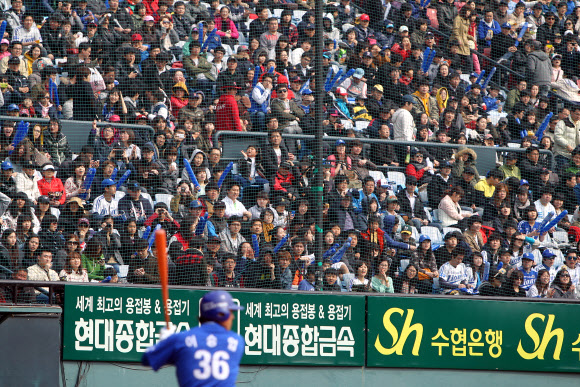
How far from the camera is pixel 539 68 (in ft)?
41.3

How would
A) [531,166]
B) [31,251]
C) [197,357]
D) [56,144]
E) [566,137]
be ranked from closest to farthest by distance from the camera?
[197,357] → [31,251] → [56,144] → [531,166] → [566,137]

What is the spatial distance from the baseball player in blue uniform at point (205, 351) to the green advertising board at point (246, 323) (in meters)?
3.86

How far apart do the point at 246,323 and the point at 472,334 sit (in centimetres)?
229

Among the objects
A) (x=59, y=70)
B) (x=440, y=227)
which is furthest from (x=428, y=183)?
(x=59, y=70)

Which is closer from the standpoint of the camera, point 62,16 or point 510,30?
point 62,16

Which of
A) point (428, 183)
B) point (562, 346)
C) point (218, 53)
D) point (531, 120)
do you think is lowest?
point (562, 346)

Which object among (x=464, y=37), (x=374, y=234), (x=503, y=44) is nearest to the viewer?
(x=374, y=234)

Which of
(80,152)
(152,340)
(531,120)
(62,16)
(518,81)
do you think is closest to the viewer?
(152,340)

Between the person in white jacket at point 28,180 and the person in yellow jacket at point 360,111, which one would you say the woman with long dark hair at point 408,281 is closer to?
the person in yellow jacket at point 360,111

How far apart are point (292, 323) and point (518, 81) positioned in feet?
17.6

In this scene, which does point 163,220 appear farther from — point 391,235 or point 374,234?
point 391,235

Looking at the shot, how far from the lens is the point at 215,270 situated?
8.86 m

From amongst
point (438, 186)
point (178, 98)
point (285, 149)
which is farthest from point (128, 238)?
point (438, 186)

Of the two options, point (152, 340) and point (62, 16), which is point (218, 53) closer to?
point (62, 16)
